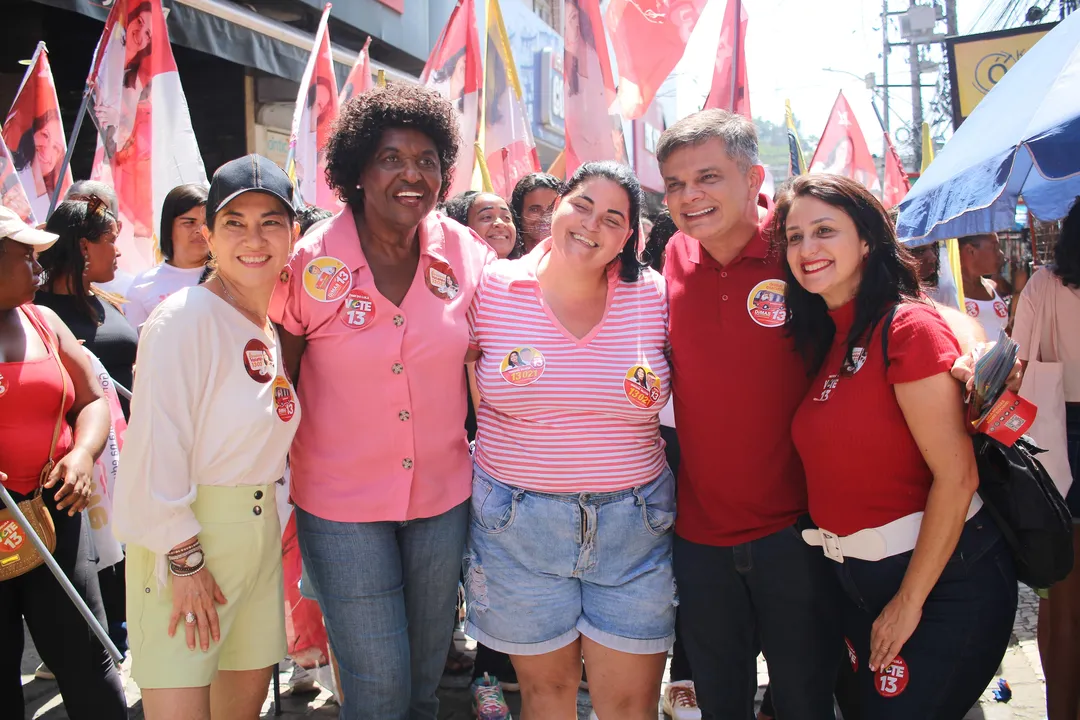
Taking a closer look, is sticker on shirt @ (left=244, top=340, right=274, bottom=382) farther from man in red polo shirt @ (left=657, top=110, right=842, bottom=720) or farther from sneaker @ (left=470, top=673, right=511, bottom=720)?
sneaker @ (left=470, top=673, right=511, bottom=720)

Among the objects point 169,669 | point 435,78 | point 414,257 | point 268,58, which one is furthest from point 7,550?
point 268,58

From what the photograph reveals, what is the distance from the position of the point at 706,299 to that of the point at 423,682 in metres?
1.57

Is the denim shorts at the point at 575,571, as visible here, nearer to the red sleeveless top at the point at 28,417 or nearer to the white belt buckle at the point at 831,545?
the white belt buckle at the point at 831,545

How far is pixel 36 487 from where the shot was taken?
2.71 meters

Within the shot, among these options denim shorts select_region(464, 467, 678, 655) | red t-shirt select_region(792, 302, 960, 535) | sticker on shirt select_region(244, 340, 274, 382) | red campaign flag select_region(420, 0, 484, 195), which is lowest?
denim shorts select_region(464, 467, 678, 655)

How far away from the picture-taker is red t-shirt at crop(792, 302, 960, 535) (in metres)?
2.09

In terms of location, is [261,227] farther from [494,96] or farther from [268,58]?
[268,58]

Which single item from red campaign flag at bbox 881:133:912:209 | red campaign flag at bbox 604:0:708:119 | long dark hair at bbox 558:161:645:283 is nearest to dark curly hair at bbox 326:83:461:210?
long dark hair at bbox 558:161:645:283

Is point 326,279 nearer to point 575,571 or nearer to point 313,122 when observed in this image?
point 575,571

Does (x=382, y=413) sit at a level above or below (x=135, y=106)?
below

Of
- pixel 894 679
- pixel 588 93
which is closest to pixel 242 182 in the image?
pixel 894 679

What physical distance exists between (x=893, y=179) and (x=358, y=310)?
700 centimetres

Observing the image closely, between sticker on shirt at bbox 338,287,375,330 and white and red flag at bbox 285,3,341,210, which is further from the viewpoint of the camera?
white and red flag at bbox 285,3,341,210

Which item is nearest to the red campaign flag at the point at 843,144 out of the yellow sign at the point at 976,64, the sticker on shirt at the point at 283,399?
the yellow sign at the point at 976,64
